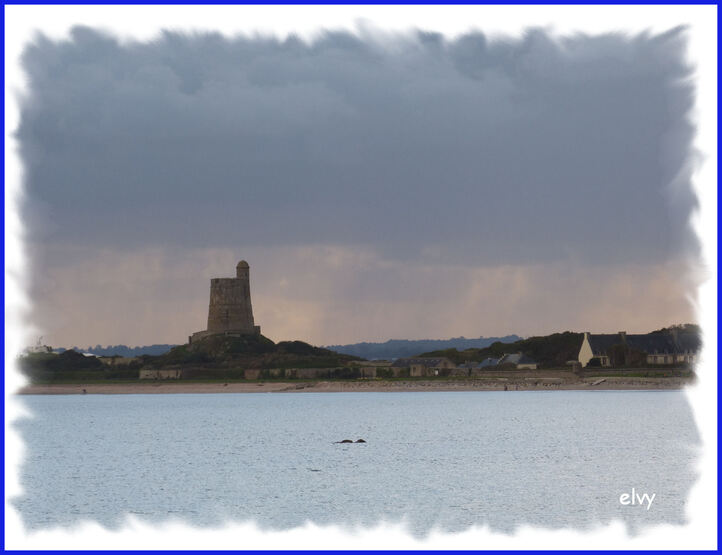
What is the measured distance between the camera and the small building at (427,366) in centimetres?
15900

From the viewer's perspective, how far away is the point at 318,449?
61031mm

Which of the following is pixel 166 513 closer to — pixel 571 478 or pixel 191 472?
pixel 191 472

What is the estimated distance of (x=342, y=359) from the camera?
18075 centimetres

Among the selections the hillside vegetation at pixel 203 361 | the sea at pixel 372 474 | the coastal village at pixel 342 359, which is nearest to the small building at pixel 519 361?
the coastal village at pixel 342 359

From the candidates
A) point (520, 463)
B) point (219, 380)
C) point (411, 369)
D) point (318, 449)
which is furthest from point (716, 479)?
point (219, 380)

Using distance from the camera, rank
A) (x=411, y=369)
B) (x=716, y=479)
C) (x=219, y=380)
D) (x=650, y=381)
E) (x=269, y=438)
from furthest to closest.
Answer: (x=219, y=380) → (x=411, y=369) → (x=650, y=381) → (x=269, y=438) → (x=716, y=479)

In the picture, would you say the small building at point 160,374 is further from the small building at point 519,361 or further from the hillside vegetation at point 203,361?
the small building at point 519,361

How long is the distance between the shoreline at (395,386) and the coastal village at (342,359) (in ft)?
5.79

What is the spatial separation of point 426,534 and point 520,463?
2162cm

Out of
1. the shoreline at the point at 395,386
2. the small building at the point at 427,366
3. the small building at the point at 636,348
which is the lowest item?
the shoreline at the point at 395,386

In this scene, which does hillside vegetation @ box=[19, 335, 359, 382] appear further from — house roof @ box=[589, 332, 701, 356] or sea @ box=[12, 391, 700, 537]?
sea @ box=[12, 391, 700, 537]

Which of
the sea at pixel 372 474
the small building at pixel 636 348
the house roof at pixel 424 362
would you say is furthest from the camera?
the house roof at pixel 424 362

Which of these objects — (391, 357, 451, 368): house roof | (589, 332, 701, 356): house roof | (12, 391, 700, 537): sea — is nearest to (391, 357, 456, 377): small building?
(391, 357, 451, 368): house roof

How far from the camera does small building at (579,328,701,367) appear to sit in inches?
5344
